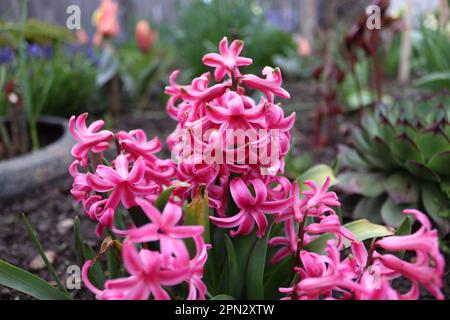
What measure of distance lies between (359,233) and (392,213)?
2.37 feet

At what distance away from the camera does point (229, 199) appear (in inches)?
46.6

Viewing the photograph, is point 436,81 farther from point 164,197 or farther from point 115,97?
point 115,97

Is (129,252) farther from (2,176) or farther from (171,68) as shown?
(171,68)

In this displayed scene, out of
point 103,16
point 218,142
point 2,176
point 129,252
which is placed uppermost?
point 103,16

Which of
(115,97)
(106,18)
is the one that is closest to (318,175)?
(115,97)

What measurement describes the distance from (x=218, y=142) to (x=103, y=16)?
3222 millimetres

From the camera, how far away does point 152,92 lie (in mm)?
4512

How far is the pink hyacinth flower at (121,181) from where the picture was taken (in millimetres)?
1034

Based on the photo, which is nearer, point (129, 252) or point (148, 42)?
point (129, 252)

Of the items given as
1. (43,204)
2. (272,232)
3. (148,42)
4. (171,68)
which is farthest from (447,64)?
(171,68)

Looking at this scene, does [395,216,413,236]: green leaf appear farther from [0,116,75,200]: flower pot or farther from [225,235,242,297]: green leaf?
[0,116,75,200]: flower pot

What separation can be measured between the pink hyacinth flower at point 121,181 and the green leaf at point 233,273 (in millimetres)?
212

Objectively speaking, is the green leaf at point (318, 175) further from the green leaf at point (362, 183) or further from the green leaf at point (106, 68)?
the green leaf at point (106, 68)

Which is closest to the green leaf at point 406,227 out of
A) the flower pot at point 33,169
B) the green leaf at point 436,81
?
the green leaf at point 436,81
